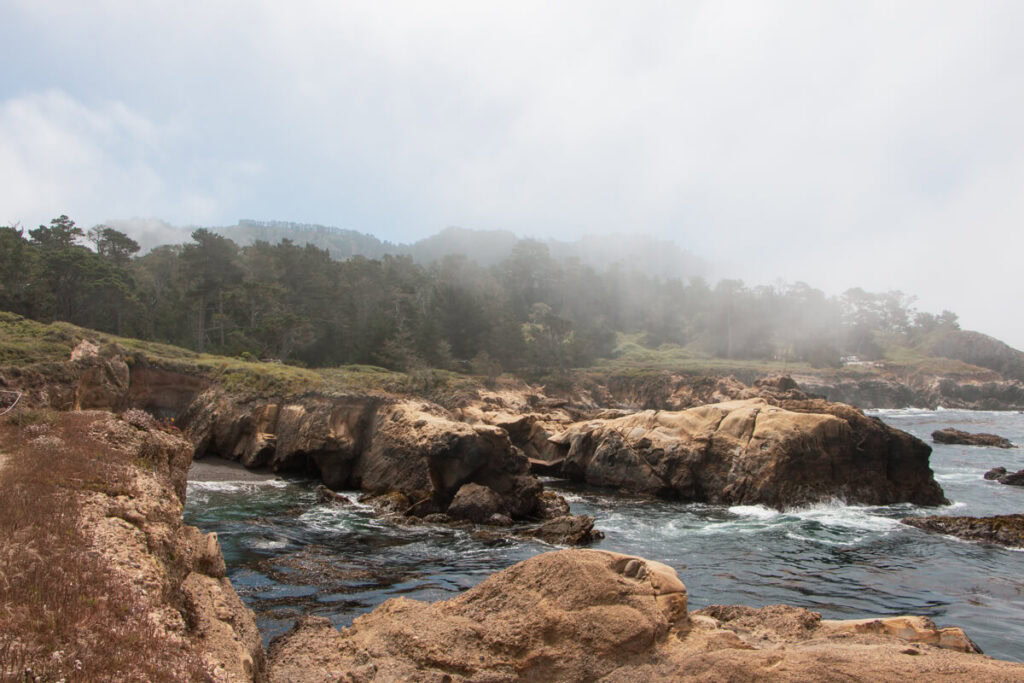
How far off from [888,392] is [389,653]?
324 feet

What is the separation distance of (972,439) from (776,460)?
105 feet

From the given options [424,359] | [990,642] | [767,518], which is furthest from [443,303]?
[990,642]

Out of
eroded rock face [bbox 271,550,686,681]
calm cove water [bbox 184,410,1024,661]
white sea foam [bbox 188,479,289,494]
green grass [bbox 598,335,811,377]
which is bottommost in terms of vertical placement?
white sea foam [bbox 188,479,289,494]

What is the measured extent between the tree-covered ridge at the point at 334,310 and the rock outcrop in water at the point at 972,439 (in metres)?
37.8

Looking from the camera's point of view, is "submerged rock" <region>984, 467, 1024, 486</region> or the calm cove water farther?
"submerged rock" <region>984, 467, 1024, 486</region>

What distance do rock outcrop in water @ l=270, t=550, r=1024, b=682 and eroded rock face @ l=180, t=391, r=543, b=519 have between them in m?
12.8

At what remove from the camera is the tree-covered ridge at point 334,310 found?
49.3 m

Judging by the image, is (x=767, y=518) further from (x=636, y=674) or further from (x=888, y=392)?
(x=888, y=392)

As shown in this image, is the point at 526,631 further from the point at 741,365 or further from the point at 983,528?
the point at 741,365

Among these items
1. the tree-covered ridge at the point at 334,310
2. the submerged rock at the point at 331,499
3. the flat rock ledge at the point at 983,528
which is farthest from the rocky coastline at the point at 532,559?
the tree-covered ridge at the point at 334,310

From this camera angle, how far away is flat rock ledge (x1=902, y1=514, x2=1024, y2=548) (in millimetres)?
17672

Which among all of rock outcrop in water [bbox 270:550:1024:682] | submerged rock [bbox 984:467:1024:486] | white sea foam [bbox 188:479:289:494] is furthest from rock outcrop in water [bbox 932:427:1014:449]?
white sea foam [bbox 188:479:289:494]

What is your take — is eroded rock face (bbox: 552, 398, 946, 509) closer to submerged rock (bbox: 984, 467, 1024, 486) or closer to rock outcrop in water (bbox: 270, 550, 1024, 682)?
submerged rock (bbox: 984, 467, 1024, 486)

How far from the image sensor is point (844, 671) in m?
5.94
